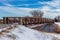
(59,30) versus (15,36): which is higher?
(15,36)

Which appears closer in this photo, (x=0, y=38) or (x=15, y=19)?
(x=0, y=38)

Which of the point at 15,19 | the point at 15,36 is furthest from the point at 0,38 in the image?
the point at 15,19

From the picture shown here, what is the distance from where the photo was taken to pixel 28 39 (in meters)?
3.11

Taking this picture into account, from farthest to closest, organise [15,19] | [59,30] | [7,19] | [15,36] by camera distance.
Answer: [7,19] < [15,19] < [59,30] < [15,36]

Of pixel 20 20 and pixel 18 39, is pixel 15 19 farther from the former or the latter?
pixel 18 39

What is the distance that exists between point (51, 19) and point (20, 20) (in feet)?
9.06

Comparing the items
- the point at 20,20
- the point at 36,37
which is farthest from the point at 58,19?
the point at 36,37

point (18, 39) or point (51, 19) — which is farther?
point (51, 19)

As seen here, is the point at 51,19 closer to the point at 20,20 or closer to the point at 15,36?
the point at 20,20

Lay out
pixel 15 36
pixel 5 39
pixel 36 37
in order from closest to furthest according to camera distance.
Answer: pixel 5 39, pixel 15 36, pixel 36 37

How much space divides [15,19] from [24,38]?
8.49 meters

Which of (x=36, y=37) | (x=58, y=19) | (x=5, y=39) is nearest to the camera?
(x=5, y=39)

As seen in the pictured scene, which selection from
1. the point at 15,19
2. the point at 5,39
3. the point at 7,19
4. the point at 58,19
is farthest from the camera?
the point at 58,19

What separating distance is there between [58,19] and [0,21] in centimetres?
496
